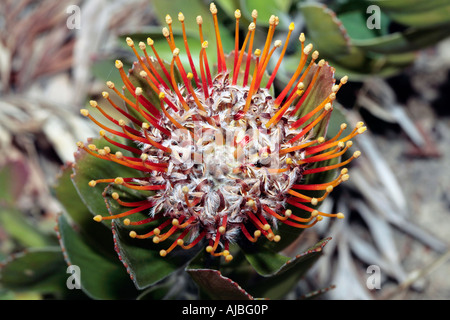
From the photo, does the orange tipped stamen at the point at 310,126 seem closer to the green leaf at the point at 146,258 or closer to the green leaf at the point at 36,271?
the green leaf at the point at 146,258

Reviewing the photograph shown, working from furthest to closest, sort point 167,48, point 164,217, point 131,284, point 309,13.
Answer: point 167,48 → point 309,13 → point 131,284 → point 164,217

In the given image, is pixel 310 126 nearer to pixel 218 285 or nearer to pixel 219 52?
pixel 219 52

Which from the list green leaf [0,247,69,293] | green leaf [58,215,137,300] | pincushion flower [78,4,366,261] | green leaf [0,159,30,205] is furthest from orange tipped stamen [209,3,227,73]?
green leaf [0,159,30,205]

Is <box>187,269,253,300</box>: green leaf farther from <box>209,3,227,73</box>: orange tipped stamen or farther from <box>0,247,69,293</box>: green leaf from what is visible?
<box>0,247,69,293</box>: green leaf

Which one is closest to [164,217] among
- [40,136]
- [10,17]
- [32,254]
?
[32,254]

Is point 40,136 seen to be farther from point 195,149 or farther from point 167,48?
point 195,149

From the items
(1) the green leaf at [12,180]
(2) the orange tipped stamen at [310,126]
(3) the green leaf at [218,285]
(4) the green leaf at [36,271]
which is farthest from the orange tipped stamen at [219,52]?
(1) the green leaf at [12,180]
